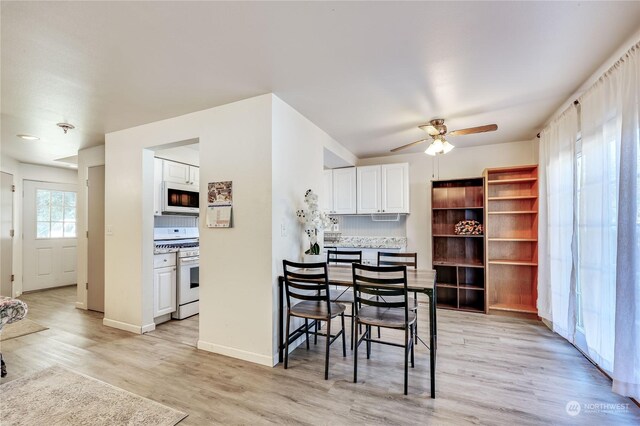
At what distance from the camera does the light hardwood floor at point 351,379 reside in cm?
196

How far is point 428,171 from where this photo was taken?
194 inches

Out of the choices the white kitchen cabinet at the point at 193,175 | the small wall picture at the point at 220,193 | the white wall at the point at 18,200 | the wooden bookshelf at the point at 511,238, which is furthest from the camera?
the white wall at the point at 18,200

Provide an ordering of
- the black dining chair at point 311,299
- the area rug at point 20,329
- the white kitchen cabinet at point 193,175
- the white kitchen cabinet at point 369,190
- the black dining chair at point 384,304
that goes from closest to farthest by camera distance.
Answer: the black dining chair at point 384,304, the black dining chair at point 311,299, the area rug at point 20,329, the white kitchen cabinet at point 193,175, the white kitchen cabinet at point 369,190

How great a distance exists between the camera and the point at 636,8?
5.40ft

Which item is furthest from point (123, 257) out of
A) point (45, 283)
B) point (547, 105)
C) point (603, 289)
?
point (547, 105)

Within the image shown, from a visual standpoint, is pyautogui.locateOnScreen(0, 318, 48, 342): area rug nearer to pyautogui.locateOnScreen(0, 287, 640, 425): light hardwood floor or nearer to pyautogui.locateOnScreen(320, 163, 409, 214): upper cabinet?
pyautogui.locateOnScreen(0, 287, 640, 425): light hardwood floor

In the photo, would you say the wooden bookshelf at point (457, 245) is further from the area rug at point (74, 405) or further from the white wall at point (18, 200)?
the white wall at point (18, 200)

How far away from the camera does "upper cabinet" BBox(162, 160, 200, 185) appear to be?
4064 mm

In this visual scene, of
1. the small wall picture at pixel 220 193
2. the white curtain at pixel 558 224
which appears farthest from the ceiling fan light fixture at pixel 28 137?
the white curtain at pixel 558 224

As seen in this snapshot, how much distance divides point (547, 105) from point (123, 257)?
16.6 ft

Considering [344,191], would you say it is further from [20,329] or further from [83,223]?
[20,329]

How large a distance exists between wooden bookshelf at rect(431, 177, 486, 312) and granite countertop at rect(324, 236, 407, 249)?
0.59 meters

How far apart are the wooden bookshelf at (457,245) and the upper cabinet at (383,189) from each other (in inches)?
18.5

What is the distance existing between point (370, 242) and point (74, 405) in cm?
417
